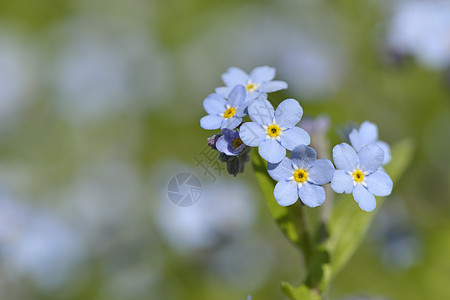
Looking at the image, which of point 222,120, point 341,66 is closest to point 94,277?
point 222,120

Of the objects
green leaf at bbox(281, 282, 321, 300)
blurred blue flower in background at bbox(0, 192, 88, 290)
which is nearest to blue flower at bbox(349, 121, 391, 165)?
green leaf at bbox(281, 282, 321, 300)

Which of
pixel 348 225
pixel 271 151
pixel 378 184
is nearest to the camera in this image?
pixel 271 151

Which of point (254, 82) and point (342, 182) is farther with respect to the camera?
point (254, 82)

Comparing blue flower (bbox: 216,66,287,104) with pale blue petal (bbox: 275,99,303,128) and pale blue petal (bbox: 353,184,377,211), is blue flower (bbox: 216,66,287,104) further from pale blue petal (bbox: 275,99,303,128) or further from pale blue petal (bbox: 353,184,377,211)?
pale blue petal (bbox: 353,184,377,211)

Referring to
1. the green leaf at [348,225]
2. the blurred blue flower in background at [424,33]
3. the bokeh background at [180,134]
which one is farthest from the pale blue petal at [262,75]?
the blurred blue flower in background at [424,33]

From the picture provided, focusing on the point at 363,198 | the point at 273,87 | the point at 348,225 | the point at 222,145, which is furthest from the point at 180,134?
the point at 363,198

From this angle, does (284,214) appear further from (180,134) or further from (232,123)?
(180,134)
